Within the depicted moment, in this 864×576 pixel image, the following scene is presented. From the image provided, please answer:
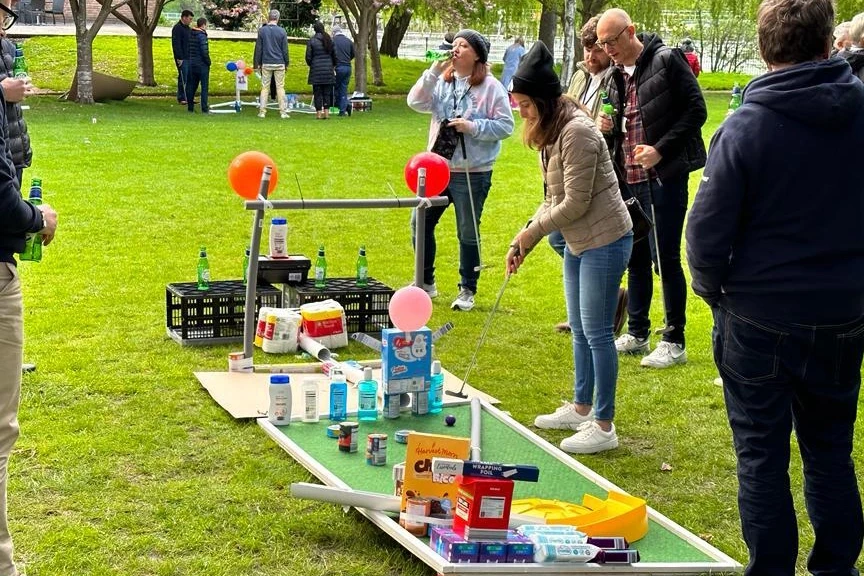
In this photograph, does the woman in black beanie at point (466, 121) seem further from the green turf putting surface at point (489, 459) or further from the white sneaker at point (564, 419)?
the green turf putting surface at point (489, 459)

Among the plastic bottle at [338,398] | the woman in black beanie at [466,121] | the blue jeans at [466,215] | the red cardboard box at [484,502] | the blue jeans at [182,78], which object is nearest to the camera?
the red cardboard box at [484,502]

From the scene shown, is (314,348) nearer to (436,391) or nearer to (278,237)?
(278,237)

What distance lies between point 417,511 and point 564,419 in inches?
69.1

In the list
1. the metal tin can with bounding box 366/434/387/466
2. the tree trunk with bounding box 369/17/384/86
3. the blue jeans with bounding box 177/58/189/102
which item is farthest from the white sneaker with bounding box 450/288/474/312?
the tree trunk with bounding box 369/17/384/86

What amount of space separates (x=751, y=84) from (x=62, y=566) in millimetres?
2888

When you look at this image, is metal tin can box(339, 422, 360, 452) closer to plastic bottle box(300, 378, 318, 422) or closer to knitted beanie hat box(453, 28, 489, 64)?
plastic bottle box(300, 378, 318, 422)

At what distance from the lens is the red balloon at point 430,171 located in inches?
255

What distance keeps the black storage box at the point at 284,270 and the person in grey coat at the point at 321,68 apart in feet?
49.2

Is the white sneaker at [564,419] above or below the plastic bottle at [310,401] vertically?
below

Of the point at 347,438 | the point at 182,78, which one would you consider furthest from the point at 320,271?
the point at 182,78

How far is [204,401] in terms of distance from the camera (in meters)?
6.01

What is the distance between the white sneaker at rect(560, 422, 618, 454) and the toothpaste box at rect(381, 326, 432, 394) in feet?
2.66

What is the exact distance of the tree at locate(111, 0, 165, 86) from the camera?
2625 cm

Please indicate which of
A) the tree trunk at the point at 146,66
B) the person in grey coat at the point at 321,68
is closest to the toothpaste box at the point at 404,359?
the person in grey coat at the point at 321,68
